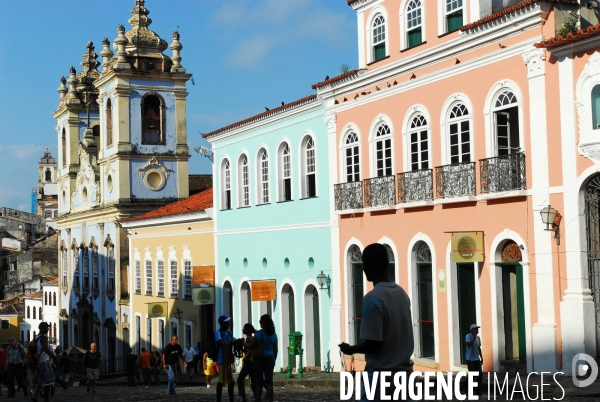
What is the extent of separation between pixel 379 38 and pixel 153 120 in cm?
2560

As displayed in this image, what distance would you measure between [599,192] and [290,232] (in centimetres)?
1225

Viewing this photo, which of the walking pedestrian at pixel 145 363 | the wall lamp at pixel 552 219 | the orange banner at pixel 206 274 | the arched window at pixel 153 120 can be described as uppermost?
the arched window at pixel 153 120

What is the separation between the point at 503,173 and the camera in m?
18.8

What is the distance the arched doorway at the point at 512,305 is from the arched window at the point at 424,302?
252cm

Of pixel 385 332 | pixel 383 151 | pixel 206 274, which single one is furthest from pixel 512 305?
pixel 206 274

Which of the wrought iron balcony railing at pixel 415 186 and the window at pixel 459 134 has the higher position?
the window at pixel 459 134

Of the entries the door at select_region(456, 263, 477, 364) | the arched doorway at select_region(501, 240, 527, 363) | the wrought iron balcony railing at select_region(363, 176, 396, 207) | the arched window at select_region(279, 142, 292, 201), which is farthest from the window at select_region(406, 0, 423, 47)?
the arched window at select_region(279, 142, 292, 201)

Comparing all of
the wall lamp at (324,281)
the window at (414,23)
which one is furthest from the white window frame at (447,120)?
the wall lamp at (324,281)

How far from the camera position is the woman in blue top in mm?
14006

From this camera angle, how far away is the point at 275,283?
2866cm

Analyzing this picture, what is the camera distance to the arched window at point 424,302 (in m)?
21.8

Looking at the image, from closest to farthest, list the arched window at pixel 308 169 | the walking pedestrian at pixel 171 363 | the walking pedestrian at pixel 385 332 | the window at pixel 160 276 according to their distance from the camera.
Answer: the walking pedestrian at pixel 385 332, the walking pedestrian at pixel 171 363, the arched window at pixel 308 169, the window at pixel 160 276

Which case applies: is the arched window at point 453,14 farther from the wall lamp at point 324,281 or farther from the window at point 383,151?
the wall lamp at point 324,281

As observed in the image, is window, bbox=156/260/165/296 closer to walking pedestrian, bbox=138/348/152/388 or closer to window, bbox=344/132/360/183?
walking pedestrian, bbox=138/348/152/388
